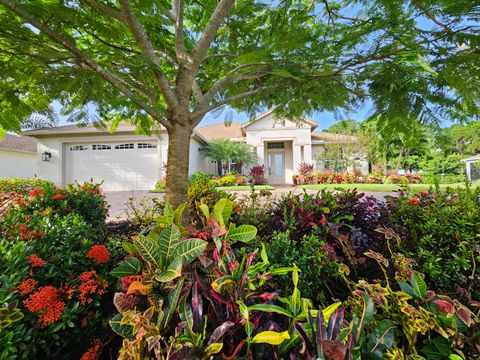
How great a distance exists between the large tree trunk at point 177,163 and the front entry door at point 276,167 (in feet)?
58.0

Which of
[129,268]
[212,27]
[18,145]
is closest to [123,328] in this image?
[129,268]

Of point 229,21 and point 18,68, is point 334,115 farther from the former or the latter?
point 18,68

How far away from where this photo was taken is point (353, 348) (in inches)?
39.3

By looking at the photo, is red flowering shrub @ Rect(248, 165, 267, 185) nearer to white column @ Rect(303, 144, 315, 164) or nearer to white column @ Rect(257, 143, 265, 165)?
white column @ Rect(257, 143, 265, 165)

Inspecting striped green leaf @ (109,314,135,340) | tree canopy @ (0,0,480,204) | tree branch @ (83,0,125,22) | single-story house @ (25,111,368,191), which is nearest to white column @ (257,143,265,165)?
single-story house @ (25,111,368,191)

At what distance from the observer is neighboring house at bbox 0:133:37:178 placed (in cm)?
1894

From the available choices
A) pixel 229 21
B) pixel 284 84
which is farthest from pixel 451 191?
pixel 229 21

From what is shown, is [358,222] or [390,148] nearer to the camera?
[358,222]

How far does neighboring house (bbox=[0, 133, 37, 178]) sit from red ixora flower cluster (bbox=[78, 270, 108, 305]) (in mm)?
24301

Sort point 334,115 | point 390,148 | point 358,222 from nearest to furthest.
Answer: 1. point 358,222
2. point 334,115
3. point 390,148

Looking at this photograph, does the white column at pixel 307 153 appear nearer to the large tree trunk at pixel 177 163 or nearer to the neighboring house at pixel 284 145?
the neighboring house at pixel 284 145

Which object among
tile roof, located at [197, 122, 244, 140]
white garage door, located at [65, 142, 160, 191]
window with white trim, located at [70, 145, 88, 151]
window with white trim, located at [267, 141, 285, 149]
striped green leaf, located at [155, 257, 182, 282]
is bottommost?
striped green leaf, located at [155, 257, 182, 282]

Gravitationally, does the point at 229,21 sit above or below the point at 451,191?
above

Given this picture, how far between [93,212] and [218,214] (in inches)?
138
